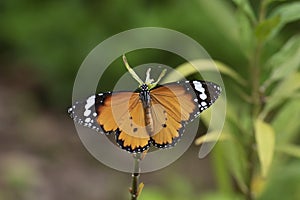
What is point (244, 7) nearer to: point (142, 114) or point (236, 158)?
point (236, 158)

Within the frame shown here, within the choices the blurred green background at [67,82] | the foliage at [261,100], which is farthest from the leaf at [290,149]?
the blurred green background at [67,82]

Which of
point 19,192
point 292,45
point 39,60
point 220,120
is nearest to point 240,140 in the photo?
point 220,120

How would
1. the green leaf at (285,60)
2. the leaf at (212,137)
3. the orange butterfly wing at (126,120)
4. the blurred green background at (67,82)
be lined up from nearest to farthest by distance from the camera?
the orange butterfly wing at (126,120) → the leaf at (212,137) → the green leaf at (285,60) → the blurred green background at (67,82)

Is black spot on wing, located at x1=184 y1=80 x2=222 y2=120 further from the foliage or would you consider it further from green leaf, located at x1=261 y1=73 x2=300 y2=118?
green leaf, located at x1=261 y1=73 x2=300 y2=118

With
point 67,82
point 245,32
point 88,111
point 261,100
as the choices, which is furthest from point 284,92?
point 67,82

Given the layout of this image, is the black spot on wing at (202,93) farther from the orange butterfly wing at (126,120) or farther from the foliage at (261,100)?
the foliage at (261,100)

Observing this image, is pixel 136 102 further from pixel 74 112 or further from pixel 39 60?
pixel 39 60
